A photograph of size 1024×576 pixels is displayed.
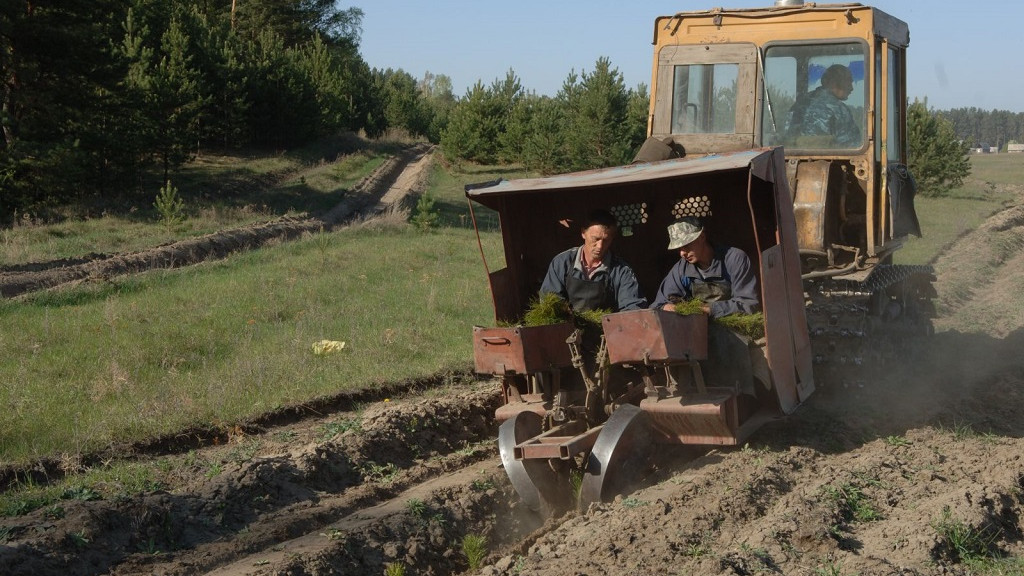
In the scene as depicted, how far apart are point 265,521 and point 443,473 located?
1.63 meters

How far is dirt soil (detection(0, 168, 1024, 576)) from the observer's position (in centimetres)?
548

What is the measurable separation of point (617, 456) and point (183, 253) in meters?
14.4

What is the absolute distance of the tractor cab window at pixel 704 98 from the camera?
9.98 metres

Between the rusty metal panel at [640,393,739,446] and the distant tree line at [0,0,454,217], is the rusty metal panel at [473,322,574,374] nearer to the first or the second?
the rusty metal panel at [640,393,739,446]

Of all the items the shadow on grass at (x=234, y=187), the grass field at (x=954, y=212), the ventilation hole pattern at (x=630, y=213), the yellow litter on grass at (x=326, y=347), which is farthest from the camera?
the shadow on grass at (x=234, y=187)

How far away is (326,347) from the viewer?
11.6m

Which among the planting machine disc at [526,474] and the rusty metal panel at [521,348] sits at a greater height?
the rusty metal panel at [521,348]

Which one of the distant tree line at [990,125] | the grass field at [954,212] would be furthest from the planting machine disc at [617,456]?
the distant tree line at [990,125]

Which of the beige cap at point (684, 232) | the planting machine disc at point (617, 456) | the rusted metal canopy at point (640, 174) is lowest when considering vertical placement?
the planting machine disc at point (617, 456)

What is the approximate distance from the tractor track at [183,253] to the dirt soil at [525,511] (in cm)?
841

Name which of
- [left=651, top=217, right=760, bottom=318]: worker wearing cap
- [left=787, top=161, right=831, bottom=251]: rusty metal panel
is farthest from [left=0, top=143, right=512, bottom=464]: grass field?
[left=787, top=161, right=831, bottom=251]: rusty metal panel

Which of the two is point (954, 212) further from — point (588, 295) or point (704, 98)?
point (588, 295)

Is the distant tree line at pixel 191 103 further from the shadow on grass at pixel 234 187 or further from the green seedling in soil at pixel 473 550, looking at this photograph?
the green seedling in soil at pixel 473 550

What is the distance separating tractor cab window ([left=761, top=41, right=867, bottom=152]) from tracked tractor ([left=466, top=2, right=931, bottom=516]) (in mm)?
15
